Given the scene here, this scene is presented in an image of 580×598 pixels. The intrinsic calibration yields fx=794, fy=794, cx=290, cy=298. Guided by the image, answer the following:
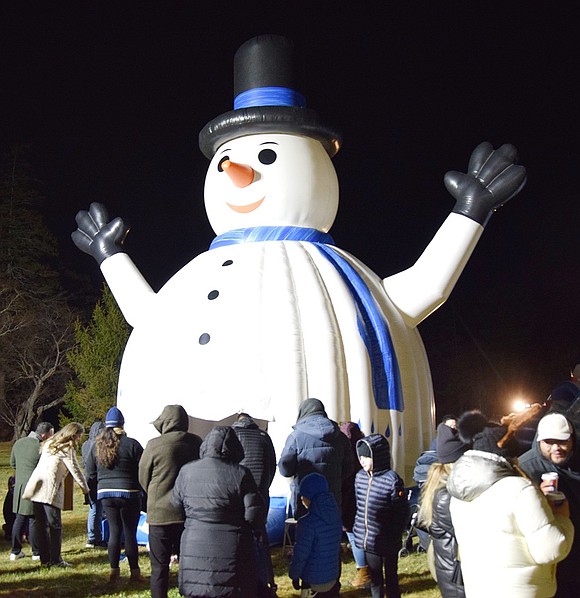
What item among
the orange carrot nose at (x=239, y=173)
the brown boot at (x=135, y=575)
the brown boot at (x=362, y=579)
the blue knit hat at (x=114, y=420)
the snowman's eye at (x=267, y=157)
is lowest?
the brown boot at (x=362, y=579)

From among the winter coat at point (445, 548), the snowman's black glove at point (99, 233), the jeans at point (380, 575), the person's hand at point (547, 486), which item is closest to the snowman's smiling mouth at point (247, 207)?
the snowman's black glove at point (99, 233)

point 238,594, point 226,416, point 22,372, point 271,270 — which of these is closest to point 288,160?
point 271,270

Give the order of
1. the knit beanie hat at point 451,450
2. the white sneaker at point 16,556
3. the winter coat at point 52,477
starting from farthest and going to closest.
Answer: the white sneaker at point 16,556, the winter coat at point 52,477, the knit beanie hat at point 451,450

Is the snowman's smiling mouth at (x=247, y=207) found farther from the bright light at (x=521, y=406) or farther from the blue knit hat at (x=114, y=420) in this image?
the bright light at (x=521, y=406)

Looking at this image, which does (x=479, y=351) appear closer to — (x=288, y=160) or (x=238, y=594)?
(x=288, y=160)

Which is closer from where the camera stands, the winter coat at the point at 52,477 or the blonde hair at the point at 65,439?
the winter coat at the point at 52,477

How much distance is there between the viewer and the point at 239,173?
26.2 ft

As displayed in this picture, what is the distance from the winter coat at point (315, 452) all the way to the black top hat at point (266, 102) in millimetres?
4019

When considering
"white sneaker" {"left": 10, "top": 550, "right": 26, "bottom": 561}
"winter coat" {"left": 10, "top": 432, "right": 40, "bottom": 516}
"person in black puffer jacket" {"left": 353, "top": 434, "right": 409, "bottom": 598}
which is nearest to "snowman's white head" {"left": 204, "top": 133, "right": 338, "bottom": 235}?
"winter coat" {"left": 10, "top": 432, "right": 40, "bottom": 516}

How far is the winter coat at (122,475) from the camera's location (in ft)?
18.4

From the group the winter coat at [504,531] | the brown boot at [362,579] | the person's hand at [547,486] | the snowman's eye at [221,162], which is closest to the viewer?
the winter coat at [504,531]

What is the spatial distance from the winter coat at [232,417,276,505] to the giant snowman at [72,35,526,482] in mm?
1545

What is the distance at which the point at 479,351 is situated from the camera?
25438 mm

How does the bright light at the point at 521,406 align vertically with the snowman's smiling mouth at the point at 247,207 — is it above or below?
below
